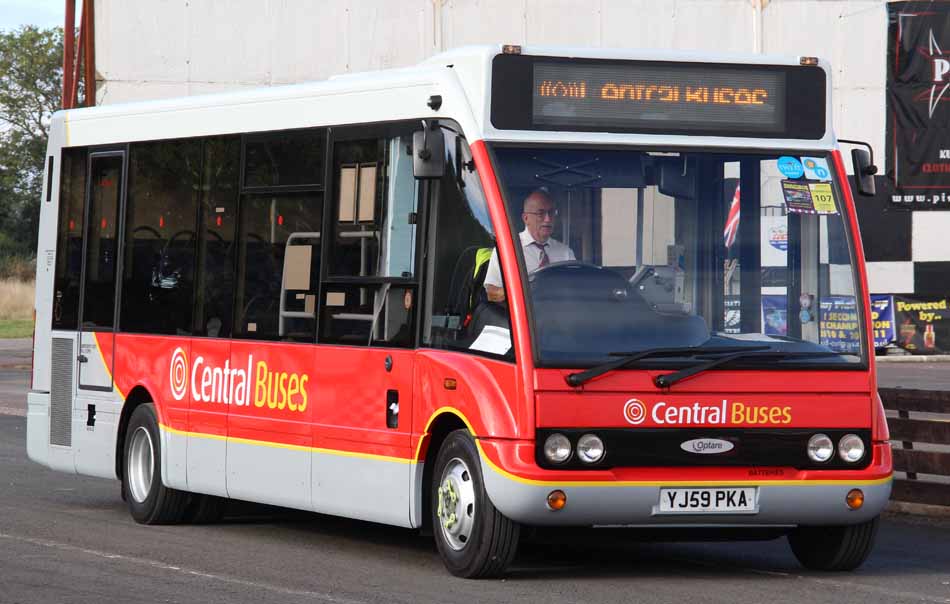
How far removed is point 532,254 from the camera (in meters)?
9.89

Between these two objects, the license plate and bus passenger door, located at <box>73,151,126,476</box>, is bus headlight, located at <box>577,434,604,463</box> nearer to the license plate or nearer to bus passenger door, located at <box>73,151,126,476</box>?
the license plate

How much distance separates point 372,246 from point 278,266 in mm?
1187

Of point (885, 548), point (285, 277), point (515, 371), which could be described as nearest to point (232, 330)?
point (285, 277)

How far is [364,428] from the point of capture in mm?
10984

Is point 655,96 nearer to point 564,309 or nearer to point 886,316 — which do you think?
point 564,309

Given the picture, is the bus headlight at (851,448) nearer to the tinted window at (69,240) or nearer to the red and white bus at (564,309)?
the red and white bus at (564,309)

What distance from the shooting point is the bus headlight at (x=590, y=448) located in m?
9.62

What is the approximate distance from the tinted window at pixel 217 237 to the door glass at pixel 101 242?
1.32 m

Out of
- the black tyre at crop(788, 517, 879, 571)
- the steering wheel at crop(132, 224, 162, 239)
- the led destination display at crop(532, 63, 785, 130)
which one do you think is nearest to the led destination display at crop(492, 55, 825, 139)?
the led destination display at crop(532, 63, 785, 130)

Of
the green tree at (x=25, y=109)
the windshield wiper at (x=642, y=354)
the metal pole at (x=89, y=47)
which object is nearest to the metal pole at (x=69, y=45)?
the metal pole at (x=89, y=47)

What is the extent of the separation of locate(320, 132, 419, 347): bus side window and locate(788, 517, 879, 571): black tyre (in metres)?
2.48

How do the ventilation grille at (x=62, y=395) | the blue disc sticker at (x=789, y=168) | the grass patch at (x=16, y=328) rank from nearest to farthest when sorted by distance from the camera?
the blue disc sticker at (x=789, y=168) → the ventilation grille at (x=62, y=395) → the grass patch at (x=16, y=328)

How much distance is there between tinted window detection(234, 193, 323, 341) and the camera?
11.7m

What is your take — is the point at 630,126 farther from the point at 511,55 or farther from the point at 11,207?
the point at 11,207
